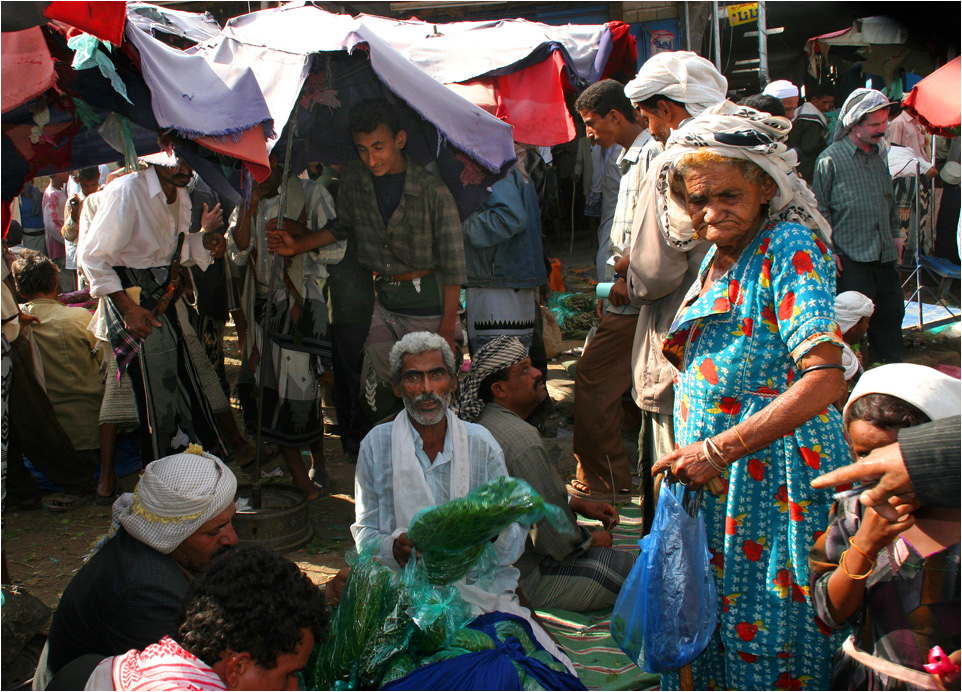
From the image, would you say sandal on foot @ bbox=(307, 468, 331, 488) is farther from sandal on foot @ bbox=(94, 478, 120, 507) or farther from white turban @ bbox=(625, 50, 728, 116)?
white turban @ bbox=(625, 50, 728, 116)

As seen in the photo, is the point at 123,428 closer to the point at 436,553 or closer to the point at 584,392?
the point at 584,392

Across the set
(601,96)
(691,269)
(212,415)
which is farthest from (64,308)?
(691,269)

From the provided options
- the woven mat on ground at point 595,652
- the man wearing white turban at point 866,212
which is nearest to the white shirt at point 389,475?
the woven mat on ground at point 595,652

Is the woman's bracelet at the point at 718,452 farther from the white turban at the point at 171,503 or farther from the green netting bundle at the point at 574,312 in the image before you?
the green netting bundle at the point at 574,312

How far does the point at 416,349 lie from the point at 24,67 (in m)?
1.61

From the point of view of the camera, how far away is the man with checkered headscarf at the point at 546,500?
3.22 m

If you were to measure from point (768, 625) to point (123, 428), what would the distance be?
13.6ft

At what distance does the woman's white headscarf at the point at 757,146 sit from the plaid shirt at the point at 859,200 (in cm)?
461

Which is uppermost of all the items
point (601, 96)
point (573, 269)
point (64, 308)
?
point (601, 96)

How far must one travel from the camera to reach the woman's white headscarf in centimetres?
224

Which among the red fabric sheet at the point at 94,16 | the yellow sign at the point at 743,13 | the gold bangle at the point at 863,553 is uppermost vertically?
the yellow sign at the point at 743,13

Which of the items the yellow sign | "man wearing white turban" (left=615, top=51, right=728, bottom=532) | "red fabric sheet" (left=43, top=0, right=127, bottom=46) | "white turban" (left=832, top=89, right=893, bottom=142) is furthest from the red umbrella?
the yellow sign

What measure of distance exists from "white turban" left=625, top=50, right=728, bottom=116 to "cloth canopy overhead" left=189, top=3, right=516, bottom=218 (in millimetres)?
905

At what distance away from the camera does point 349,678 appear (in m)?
2.36
